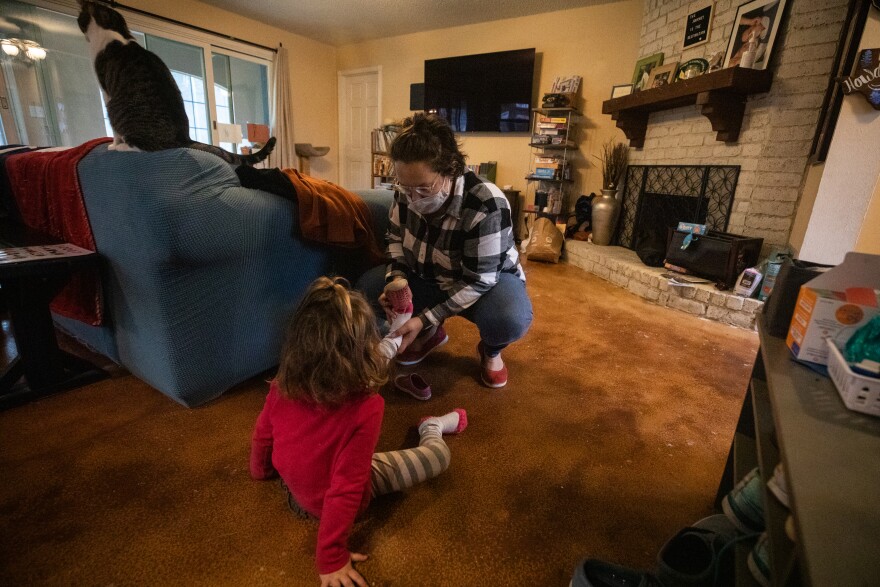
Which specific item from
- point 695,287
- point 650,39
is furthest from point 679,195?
point 650,39

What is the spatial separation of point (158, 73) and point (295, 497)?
130 cm

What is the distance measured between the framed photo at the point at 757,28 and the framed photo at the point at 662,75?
1.39ft

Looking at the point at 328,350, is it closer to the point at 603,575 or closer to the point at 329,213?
the point at 603,575

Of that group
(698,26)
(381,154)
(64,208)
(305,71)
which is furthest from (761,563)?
(305,71)

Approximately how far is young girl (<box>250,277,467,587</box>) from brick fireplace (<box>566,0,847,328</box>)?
2250 millimetres

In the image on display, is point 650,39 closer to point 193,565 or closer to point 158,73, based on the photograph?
point 158,73

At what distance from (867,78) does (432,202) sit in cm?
199

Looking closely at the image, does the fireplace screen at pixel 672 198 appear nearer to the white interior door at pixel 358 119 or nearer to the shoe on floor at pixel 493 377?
the shoe on floor at pixel 493 377

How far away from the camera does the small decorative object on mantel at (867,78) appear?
1.74 meters

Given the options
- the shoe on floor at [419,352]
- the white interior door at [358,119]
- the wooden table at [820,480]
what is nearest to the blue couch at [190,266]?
the shoe on floor at [419,352]

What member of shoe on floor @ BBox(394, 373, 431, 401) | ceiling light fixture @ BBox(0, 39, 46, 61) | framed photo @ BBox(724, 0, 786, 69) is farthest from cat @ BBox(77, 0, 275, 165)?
ceiling light fixture @ BBox(0, 39, 46, 61)

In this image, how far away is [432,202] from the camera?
125 centimetres

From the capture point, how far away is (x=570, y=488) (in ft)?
3.32

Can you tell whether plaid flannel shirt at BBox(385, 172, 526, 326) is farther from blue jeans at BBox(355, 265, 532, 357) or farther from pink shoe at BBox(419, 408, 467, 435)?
pink shoe at BBox(419, 408, 467, 435)
